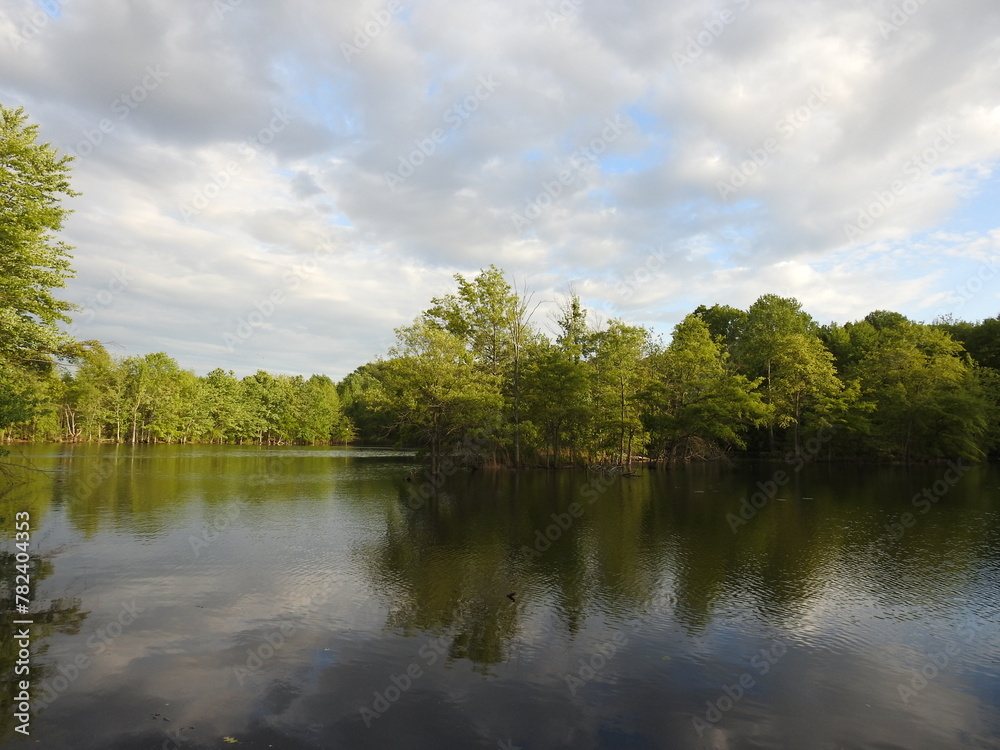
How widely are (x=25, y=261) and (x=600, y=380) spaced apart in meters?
33.7

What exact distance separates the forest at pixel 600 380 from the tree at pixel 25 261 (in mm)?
74

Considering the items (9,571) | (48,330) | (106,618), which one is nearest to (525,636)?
(106,618)

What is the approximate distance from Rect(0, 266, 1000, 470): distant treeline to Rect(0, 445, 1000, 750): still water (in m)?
14.7

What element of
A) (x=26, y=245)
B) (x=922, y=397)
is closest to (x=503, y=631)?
(x=26, y=245)

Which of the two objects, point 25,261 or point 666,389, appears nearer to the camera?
point 25,261

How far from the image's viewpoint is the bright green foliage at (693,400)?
146ft

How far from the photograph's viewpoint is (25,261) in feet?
71.0

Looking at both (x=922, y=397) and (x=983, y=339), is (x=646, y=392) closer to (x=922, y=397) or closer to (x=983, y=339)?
(x=922, y=397)

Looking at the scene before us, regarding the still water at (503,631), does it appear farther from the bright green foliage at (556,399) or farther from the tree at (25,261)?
the bright green foliage at (556,399)

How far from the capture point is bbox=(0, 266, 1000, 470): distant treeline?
38625 millimetres

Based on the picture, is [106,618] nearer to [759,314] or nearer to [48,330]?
[48,330]

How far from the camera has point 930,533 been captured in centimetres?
1984

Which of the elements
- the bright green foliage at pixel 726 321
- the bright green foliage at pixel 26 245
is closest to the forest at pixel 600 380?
the bright green foliage at pixel 26 245

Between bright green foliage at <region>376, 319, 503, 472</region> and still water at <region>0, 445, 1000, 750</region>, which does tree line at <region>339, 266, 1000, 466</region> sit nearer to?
bright green foliage at <region>376, 319, 503, 472</region>
